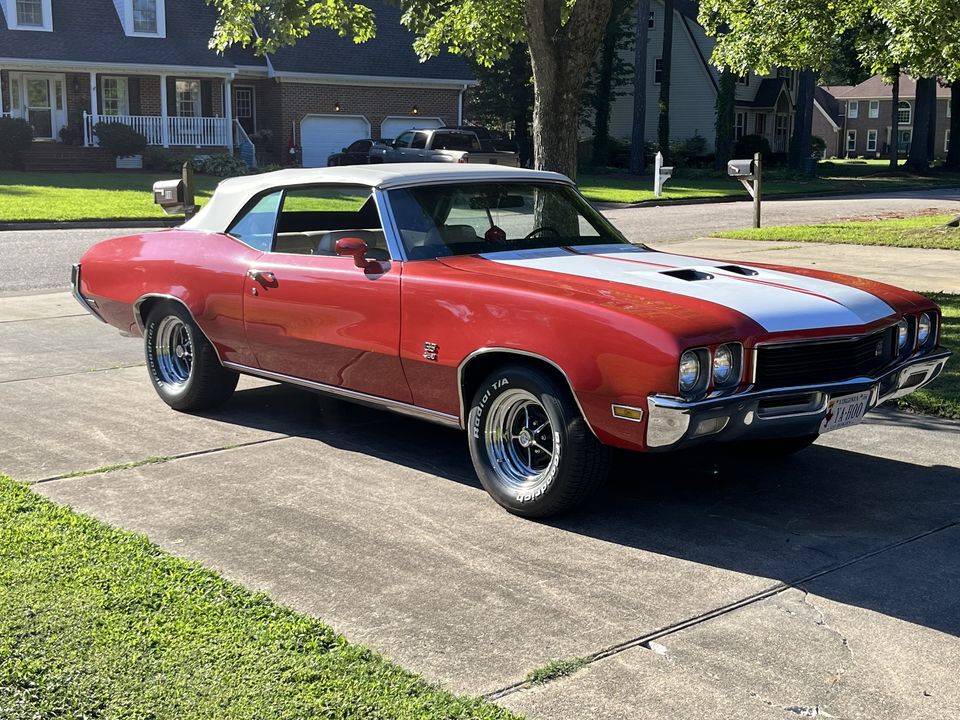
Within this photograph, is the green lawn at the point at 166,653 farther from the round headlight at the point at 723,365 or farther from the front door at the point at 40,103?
the front door at the point at 40,103

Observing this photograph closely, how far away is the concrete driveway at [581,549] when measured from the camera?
3697 mm

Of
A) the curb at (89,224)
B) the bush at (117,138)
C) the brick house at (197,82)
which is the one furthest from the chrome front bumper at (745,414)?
the brick house at (197,82)

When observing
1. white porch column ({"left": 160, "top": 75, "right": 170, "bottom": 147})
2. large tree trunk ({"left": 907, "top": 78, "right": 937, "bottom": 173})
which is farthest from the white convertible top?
large tree trunk ({"left": 907, "top": 78, "right": 937, "bottom": 173})

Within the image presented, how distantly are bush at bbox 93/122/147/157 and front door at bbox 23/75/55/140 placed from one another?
247 cm

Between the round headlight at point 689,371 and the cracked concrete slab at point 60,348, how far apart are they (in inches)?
209

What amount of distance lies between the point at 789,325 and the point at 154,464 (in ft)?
10.7

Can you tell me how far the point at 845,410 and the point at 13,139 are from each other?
103 ft

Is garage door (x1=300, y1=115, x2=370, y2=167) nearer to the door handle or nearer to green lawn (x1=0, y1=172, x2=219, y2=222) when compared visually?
green lawn (x1=0, y1=172, x2=219, y2=222)

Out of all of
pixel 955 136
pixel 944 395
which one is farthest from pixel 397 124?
pixel 944 395

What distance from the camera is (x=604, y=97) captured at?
163ft

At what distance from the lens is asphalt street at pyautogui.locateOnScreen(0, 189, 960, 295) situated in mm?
14384

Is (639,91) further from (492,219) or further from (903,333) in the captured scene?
(903,333)

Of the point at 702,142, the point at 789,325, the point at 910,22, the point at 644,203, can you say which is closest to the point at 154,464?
the point at 789,325

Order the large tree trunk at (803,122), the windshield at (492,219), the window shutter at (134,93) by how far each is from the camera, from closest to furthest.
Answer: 1. the windshield at (492,219)
2. the window shutter at (134,93)
3. the large tree trunk at (803,122)
